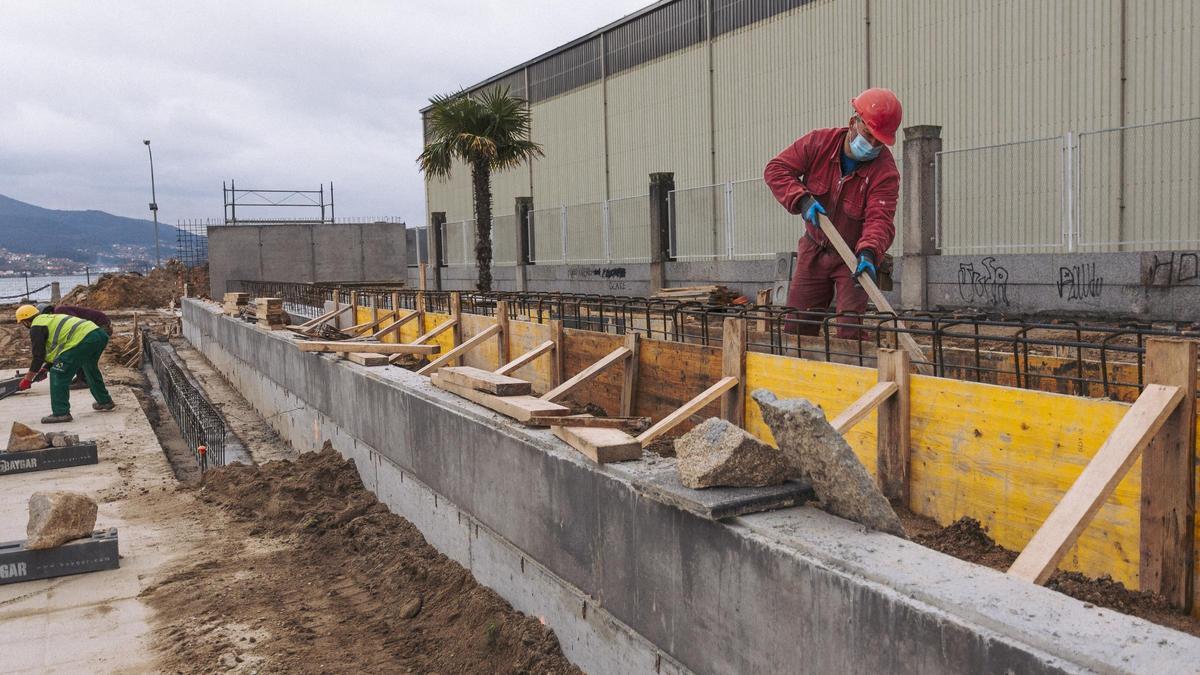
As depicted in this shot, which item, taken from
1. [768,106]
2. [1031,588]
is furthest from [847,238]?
[768,106]

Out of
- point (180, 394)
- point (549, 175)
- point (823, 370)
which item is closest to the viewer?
point (823, 370)

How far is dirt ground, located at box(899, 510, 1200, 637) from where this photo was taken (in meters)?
3.38

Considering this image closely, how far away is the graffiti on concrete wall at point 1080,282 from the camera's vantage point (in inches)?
384

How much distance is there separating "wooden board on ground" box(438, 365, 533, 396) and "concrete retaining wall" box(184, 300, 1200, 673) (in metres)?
0.17

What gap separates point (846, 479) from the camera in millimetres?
3420

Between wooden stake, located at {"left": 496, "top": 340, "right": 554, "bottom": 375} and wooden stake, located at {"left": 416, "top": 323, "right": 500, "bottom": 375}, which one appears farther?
wooden stake, located at {"left": 416, "top": 323, "right": 500, "bottom": 375}

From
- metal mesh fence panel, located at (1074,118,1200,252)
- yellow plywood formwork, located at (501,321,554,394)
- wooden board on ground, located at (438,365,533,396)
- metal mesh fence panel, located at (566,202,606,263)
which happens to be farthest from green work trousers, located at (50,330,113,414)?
metal mesh fence panel, located at (1074,118,1200,252)

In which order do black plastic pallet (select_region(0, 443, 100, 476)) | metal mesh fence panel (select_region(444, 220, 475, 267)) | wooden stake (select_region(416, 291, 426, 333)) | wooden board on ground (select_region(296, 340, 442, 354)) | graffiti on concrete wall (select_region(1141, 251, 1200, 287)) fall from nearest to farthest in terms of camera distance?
graffiti on concrete wall (select_region(1141, 251, 1200, 287))
wooden board on ground (select_region(296, 340, 442, 354))
black plastic pallet (select_region(0, 443, 100, 476))
wooden stake (select_region(416, 291, 426, 333))
metal mesh fence panel (select_region(444, 220, 475, 267))

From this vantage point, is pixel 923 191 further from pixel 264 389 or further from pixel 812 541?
pixel 264 389

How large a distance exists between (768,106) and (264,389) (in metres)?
13.7

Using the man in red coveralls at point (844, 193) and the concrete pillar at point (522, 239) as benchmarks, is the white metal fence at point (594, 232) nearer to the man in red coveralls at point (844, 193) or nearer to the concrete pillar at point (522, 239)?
the concrete pillar at point (522, 239)

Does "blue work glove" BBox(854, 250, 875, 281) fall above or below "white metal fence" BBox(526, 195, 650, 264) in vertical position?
below

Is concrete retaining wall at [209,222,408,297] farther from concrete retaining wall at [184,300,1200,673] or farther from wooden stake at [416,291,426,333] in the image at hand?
concrete retaining wall at [184,300,1200,673]

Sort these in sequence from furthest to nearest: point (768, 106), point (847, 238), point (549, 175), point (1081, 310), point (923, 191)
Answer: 1. point (549, 175)
2. point (768, 106)
3. point (923, 191)
4. point (1081, 310)
5. point (847, 238)
